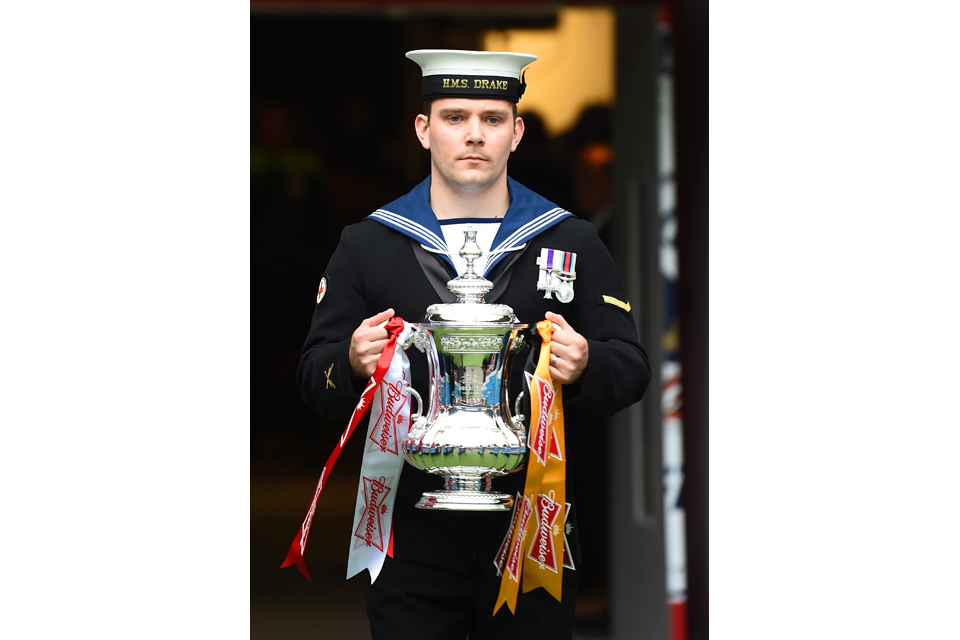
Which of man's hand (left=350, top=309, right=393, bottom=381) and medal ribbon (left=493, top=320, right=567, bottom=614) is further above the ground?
man's hand (left=350, top=309, right=393, bottom=381)

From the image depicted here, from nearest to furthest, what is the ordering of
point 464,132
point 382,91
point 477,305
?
point 477,305, point 464,132, point 382,91

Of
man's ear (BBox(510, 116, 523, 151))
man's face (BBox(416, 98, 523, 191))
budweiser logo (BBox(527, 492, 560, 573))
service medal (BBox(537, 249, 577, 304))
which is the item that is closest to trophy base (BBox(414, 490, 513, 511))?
budweiser logo (BBox(527, 492, 560, 573))

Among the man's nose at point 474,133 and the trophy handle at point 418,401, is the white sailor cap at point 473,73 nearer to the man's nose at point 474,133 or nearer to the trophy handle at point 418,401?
the man's nose at point 474,133

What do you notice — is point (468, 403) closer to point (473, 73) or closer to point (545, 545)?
point (545, 545)

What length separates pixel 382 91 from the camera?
4.41 metres

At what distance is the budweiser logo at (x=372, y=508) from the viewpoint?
2.47 meters

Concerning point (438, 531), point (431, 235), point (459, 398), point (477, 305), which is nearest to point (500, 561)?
point (438, 531)

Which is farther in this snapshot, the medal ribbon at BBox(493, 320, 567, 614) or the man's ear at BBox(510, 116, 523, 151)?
the man's ear at BBox(510, 116, 523, 151)

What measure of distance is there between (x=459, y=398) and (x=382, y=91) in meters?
2.35

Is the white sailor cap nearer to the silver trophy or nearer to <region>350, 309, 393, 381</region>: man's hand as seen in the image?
the silver trophy

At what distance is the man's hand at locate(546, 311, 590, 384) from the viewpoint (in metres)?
2.32

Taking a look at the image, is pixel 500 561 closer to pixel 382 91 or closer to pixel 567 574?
pixel 567 574

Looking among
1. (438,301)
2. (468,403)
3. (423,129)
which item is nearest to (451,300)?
(438,301)

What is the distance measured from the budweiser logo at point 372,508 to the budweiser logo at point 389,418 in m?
0.08
